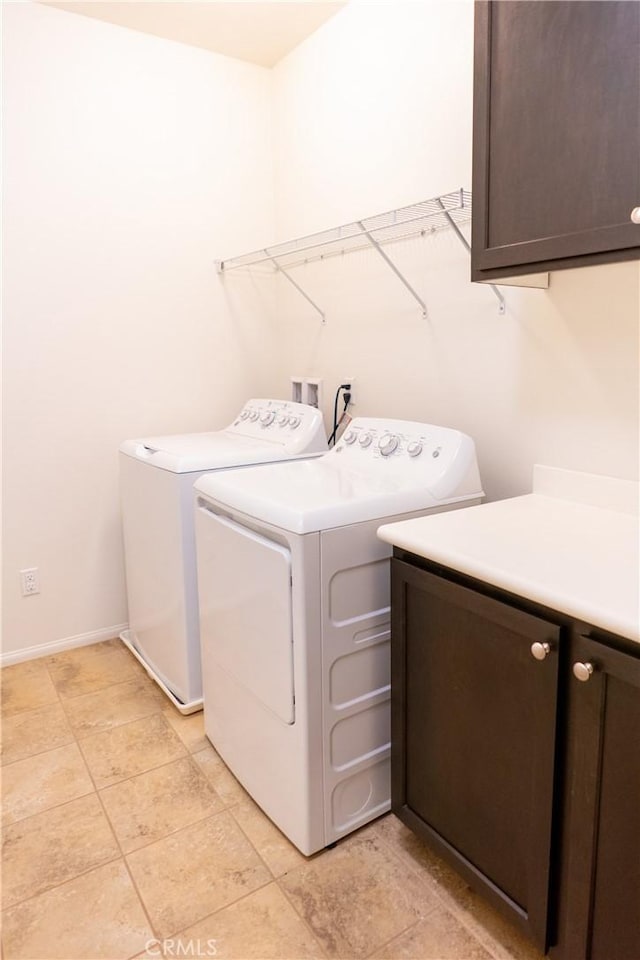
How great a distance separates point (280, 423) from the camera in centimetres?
247

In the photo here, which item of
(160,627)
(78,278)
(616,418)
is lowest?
(160,627)

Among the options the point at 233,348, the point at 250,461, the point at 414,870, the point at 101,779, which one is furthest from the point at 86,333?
the point at 414,870

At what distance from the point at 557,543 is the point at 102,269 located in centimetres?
213

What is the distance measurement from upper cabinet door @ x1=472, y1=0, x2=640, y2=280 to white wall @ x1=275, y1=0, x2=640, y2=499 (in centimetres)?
31

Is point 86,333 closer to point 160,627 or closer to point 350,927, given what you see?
point 160,627

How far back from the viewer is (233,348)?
2900mm

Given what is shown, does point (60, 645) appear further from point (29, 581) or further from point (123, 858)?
point (123, 858)

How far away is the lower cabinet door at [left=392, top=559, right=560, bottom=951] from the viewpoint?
1.10m

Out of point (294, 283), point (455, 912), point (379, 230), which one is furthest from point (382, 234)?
point (455, 912)

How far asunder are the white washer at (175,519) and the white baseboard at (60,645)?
15 centimetres

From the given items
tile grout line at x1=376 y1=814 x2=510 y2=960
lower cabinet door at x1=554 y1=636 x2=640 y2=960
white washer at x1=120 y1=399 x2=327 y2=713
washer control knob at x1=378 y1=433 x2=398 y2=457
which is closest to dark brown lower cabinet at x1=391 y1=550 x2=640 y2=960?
lower cabinet door at x1=554 y1=636 x2=640 y2=960

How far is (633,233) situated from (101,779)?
6.47 ft

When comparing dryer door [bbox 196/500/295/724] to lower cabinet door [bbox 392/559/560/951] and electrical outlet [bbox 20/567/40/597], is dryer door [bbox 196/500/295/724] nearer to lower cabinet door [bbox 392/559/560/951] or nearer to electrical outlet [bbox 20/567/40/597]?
lower cabinet door [bbox 392/559/560/951]

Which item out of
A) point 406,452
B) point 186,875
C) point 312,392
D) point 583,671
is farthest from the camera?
point 312,392
